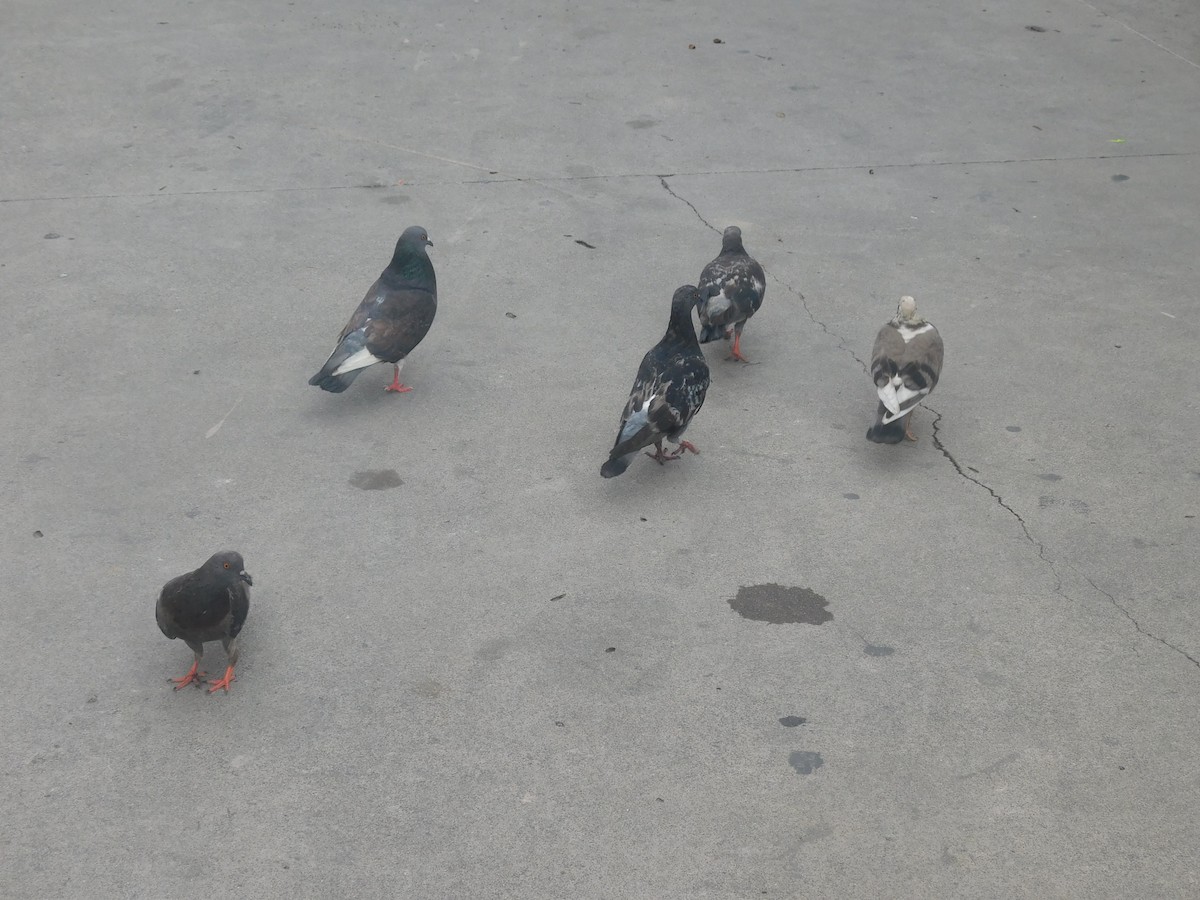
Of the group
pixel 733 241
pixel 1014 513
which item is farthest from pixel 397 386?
pixel 1014 513

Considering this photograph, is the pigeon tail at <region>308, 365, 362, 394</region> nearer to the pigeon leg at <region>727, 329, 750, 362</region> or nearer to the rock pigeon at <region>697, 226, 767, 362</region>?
the rock pigeon at <region>697, 226, 767, 362</region>

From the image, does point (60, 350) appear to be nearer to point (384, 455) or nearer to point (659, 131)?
point (384, 455)

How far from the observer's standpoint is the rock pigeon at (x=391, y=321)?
20.5 feet

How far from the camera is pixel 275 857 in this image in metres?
3.81

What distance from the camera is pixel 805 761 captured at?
420cm

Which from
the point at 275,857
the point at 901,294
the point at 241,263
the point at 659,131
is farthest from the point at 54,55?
the point at 275,857

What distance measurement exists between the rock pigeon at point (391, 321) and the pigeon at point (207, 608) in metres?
1.88

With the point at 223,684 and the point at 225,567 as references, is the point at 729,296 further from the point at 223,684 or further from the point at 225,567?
the point at 223,684

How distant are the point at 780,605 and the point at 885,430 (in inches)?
53.8

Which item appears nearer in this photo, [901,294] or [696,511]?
[696,511]

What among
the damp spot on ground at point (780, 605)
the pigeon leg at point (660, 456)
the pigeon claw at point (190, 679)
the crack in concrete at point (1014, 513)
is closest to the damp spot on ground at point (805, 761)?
the damp spot on ground at point (780, 605)

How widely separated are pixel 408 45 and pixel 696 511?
329 inches

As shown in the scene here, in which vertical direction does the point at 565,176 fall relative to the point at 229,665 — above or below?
above

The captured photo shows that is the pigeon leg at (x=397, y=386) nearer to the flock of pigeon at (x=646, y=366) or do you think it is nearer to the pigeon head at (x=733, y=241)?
the flock of pigeon at (x=646, y=366)
